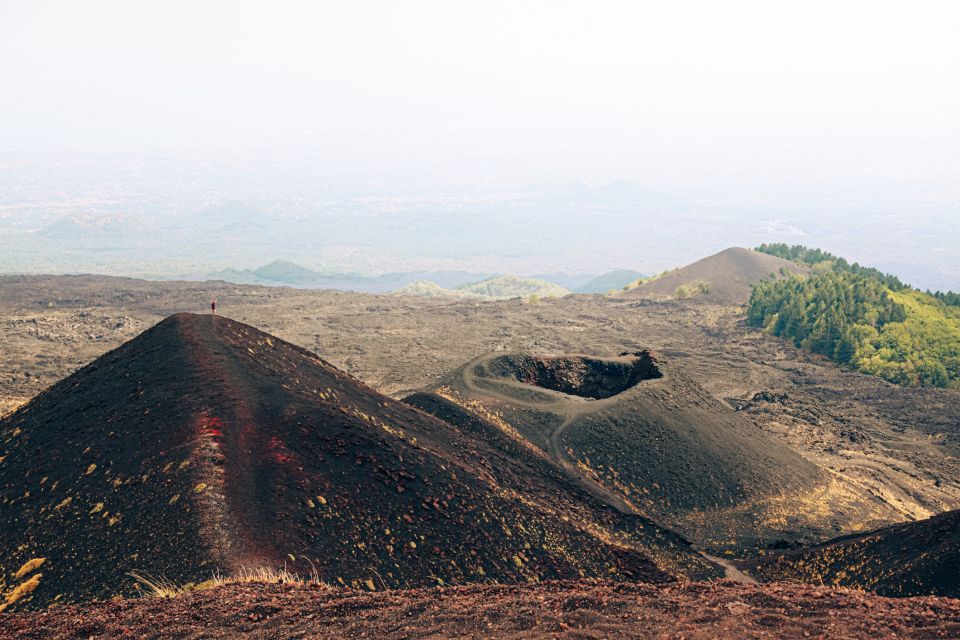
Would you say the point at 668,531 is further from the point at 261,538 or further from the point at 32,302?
the point at 32,302

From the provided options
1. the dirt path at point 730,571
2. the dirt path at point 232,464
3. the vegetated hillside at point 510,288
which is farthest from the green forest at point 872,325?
the vegetated hillside at point 510,288

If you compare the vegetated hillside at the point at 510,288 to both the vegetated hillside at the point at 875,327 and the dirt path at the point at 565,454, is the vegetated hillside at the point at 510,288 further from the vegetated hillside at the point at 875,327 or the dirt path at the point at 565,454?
the dirt path at the point at 565,454

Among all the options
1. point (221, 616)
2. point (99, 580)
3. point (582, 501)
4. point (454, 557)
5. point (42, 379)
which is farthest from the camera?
point (42, 379)

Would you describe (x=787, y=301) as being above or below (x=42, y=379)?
above

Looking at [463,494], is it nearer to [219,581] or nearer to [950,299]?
[219,581]

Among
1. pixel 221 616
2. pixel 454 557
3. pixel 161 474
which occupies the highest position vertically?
pixel 161 474

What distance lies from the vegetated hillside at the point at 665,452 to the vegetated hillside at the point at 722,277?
2602 inches

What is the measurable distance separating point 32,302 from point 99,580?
81521mm

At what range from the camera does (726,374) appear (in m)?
68.6

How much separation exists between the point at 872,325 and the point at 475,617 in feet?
238

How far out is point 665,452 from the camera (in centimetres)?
3412

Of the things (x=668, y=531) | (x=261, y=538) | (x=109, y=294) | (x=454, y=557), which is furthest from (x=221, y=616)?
(x=109, y=294)

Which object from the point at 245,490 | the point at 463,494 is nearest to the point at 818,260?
the point at 463,494

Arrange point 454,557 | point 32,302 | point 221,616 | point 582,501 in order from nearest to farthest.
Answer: point 221,616 → point 454,557 → point 582,501 → point 32,302
